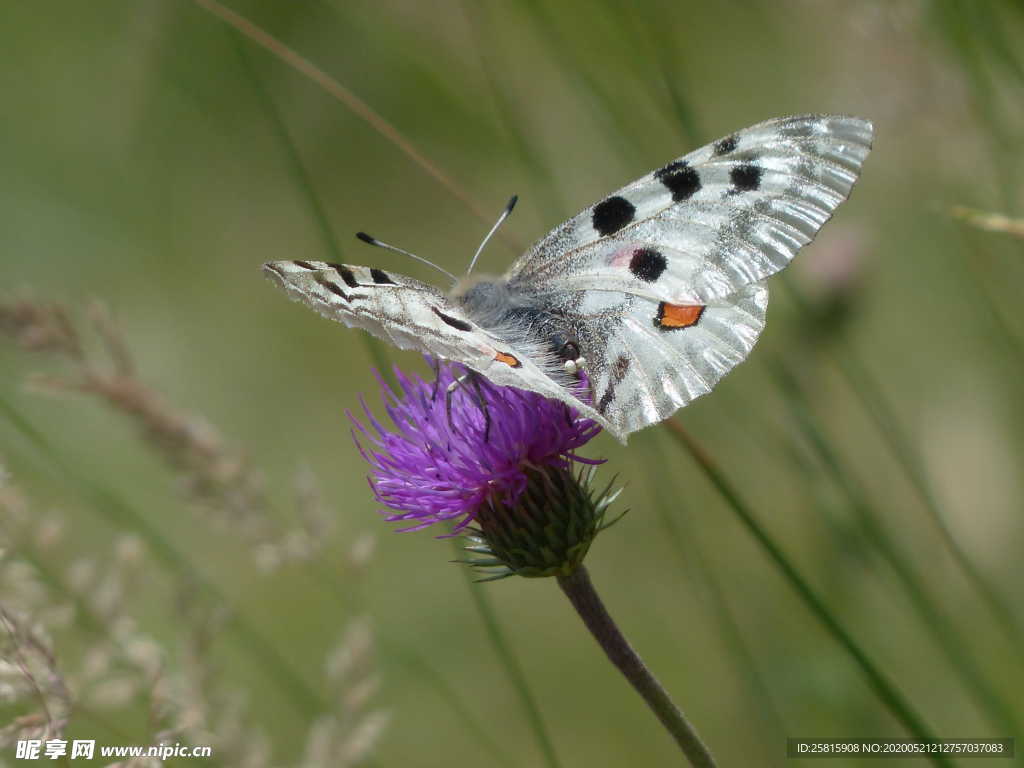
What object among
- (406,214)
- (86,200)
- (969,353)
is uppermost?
(86,200)

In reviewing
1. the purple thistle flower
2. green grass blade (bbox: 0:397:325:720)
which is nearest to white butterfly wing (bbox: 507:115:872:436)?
the purple thistle flower

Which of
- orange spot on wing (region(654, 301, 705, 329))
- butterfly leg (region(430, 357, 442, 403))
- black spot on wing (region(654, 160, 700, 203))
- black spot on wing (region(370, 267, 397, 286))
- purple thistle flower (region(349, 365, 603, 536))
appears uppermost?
black spot on wing (region(370, 267, 397, 286))

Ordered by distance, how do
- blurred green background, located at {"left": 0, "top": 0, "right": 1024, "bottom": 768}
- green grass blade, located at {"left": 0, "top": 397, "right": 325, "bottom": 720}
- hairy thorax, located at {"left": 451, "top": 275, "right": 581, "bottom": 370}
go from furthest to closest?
blurred green background, located at {"left": 0, "top": 0, "right": 1024, "bottom": 768} → green grass blade, located at {"left": 0, "top": 397, "right": 325, "bottom": 720} → hairy thorax, located at {"left": 451, "top": 275, "right": 581, "bottom": 370}

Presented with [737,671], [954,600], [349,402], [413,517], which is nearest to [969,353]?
[954,600]

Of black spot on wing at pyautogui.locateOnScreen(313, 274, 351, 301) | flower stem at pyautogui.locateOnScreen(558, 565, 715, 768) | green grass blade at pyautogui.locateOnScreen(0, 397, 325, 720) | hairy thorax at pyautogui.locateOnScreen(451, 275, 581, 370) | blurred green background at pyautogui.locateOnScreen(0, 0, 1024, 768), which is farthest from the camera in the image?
blurred green background at pyautogui.locateOnScreen(0, 0, 1024, 768)

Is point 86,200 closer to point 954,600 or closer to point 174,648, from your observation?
point 174,648

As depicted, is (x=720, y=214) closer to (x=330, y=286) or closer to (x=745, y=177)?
(x=745, y=177)

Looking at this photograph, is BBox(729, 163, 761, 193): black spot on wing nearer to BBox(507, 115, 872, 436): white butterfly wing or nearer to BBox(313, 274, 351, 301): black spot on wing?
BBox(507, 115, 872, 436): white butterfly wing
